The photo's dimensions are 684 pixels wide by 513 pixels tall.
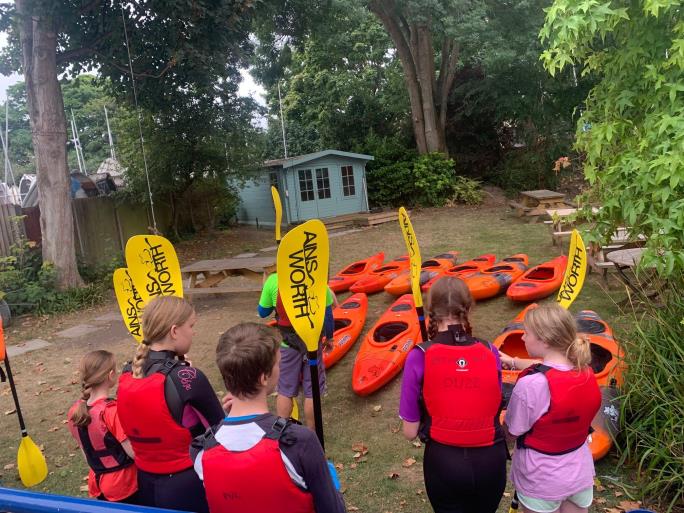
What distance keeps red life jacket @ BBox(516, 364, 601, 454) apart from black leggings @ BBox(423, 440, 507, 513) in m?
0.18

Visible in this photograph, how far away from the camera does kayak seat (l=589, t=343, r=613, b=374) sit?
4.24m

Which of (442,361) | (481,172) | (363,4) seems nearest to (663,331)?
(442,361)

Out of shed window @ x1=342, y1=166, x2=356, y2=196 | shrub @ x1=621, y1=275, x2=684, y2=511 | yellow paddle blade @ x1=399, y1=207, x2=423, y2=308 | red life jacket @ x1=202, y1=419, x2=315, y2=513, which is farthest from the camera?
shed window @ x1=342, y1=166, x2=356, y2=196

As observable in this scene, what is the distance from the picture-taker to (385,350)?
17.0 ft

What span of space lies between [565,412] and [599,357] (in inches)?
104

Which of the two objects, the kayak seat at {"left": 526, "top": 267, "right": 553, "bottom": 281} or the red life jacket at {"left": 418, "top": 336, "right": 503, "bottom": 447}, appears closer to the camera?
the red life jacket at {"left": 418, "top": 336, "right": 503, "bottom": 447}

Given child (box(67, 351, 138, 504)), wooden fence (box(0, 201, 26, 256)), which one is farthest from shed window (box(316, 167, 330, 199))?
child (box(67, 351, 138, 504))

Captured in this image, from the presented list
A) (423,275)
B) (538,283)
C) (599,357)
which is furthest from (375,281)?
(599,357)

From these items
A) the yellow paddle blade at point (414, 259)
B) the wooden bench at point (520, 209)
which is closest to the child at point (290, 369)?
the yellow paddle blade at point (414, 259)

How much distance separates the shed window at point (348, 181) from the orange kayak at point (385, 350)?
1166 centimetres

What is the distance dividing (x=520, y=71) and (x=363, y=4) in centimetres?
610

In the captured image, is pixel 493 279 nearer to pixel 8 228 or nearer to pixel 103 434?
pixel 103 434

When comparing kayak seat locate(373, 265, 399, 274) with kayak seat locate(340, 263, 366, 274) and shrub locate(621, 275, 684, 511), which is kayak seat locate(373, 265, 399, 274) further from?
shrub locate(621, 275, 684, 511)

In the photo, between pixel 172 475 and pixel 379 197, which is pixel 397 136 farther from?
pixel 172 475
